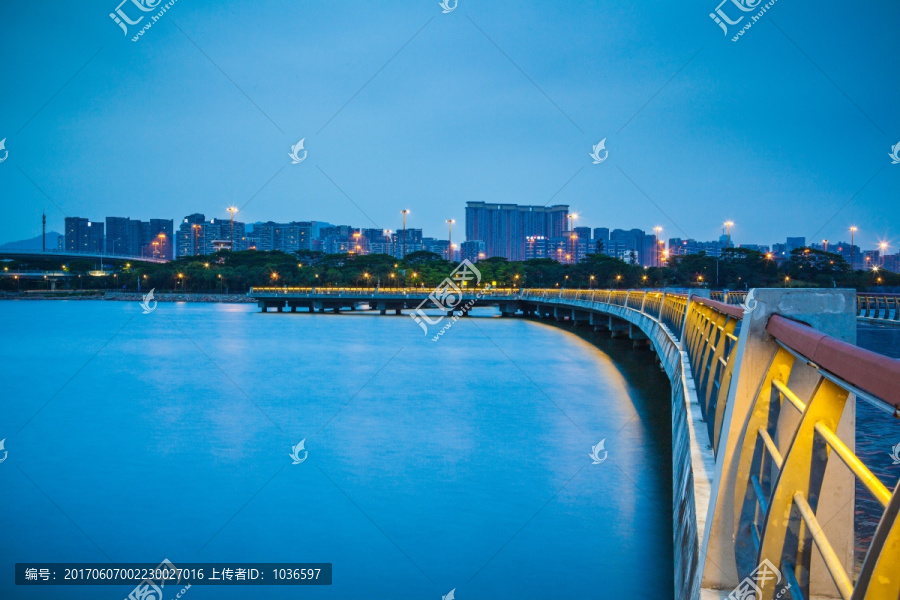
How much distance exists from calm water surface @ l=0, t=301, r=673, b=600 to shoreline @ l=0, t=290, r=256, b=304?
104347mm

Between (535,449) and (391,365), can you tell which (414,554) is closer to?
(535,449)

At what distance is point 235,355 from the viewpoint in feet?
137

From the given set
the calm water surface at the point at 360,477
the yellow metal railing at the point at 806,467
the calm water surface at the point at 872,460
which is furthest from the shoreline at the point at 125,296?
the yellow metal railing at the point at 806,467

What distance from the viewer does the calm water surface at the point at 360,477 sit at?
34.1 ft

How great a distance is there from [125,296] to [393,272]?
178ft

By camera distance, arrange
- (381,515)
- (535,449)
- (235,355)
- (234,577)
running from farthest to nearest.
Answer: (235,355)
(535,449)
(381,515)
(234,577)

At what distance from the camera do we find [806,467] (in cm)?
297

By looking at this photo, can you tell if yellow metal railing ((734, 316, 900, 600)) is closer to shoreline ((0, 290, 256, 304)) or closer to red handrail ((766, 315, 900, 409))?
red handrail ((766, 315, 900, 409))

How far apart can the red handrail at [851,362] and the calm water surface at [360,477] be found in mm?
7177

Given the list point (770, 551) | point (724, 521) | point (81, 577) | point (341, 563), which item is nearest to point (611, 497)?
point (341, 563)

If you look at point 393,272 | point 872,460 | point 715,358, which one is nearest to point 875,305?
point 872,460

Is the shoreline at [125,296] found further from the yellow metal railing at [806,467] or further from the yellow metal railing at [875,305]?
the yellow metal railing at [806,467]

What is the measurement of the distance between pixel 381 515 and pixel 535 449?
5.97m

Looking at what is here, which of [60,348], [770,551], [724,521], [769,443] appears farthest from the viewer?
[60,348]
